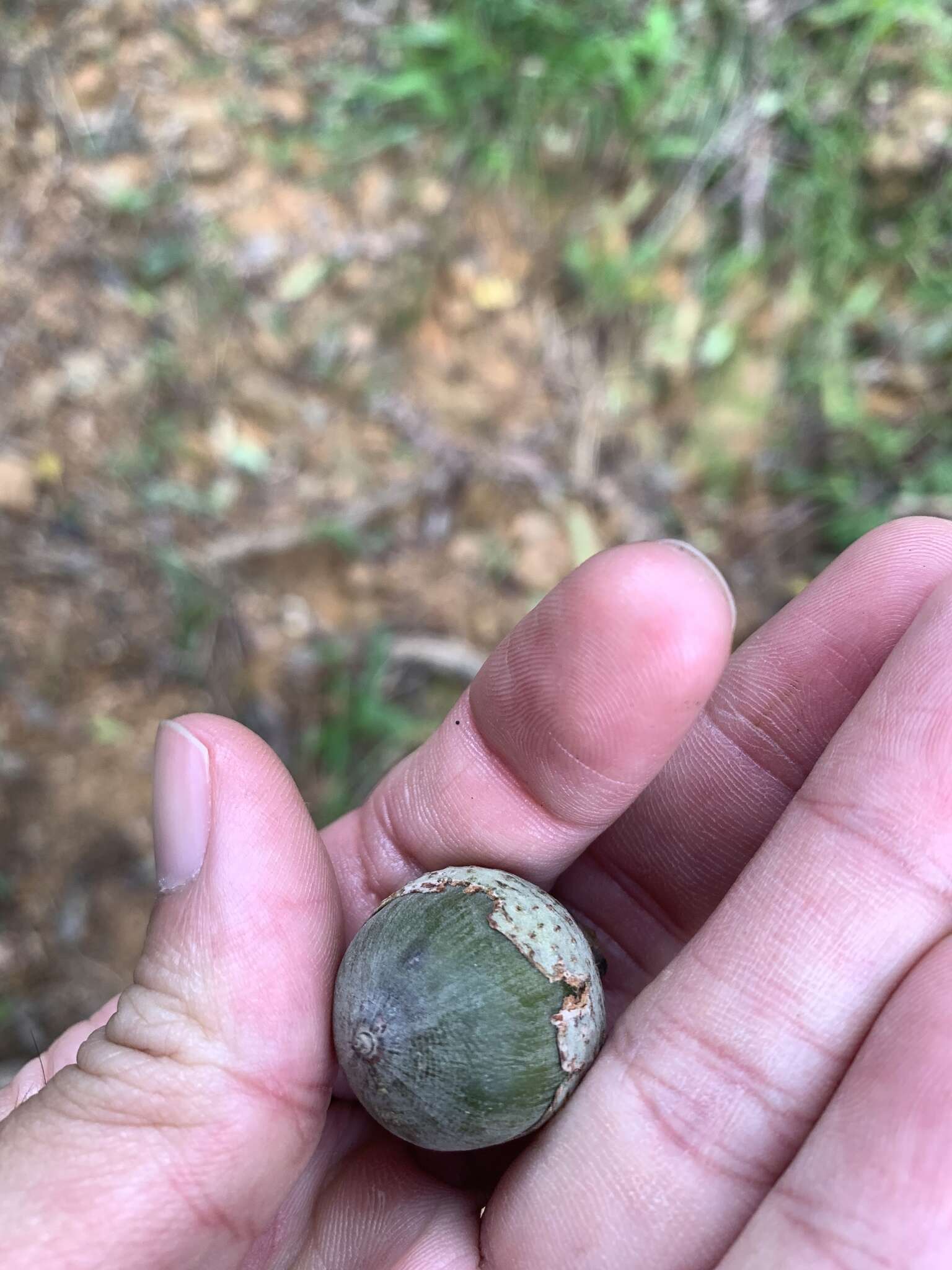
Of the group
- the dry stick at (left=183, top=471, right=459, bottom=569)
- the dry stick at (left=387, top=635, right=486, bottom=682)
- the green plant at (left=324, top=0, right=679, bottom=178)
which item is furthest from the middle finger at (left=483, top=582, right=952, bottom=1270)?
the green plant at (left=324, top=0, right=679, bottom=178)

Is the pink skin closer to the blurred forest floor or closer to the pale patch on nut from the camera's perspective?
the pale patch on nut

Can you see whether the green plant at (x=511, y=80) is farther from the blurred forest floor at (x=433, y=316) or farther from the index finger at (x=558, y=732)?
the index finger at (x=558, y=732)

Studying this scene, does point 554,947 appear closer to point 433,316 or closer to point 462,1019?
point 462,1019

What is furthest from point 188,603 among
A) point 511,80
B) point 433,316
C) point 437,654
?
point 511,80

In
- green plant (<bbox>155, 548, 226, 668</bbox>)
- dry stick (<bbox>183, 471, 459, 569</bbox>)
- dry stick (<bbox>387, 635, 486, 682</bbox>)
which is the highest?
dry stick (<bbox>183, 471, 459, 569</bbox>)

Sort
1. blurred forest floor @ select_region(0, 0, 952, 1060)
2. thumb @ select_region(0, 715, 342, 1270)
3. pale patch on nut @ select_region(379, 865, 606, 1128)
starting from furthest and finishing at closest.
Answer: blurred forest floor @ select_region(0, 0, 952, 1060) < pale patch on nut @ select_region(379, 865, 606, 1128) < thumb @ select_region(0, 715, 342, 1270)

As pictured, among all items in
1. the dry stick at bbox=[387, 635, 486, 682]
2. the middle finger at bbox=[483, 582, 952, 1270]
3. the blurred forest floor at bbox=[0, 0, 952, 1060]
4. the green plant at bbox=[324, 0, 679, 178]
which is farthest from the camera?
the green plant at bbox=[324, 0, 679, 178]

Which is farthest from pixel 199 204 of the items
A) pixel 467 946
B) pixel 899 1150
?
pixel 899 1150
